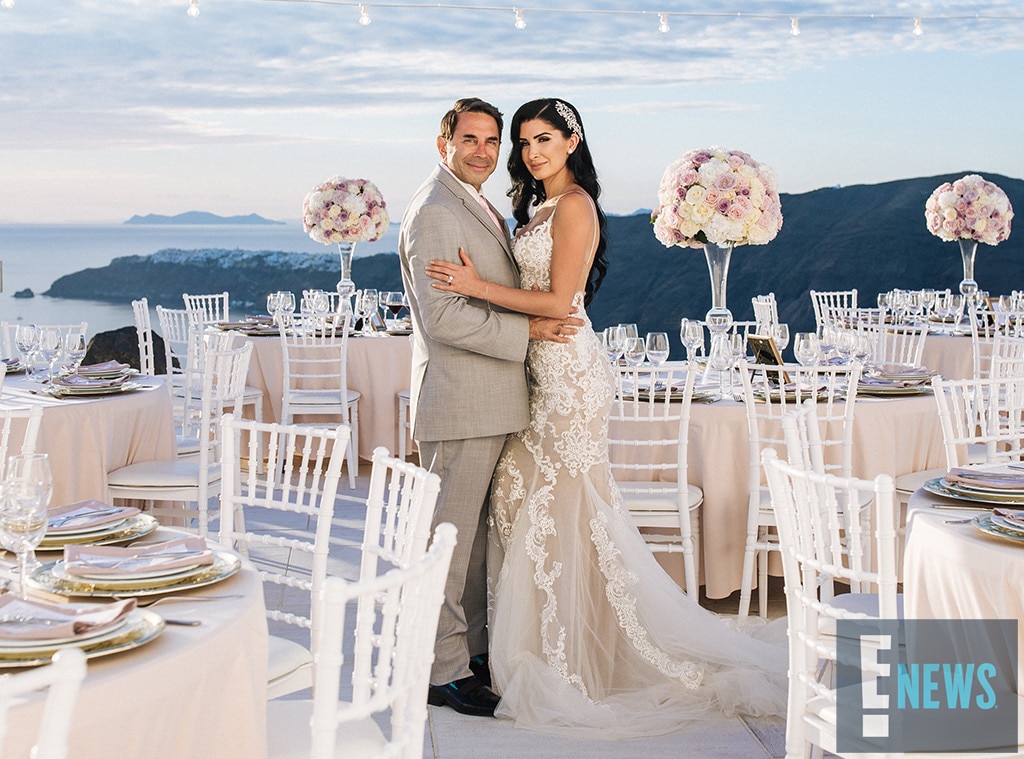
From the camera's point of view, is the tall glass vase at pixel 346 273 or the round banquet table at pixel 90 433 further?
the tall glass vase at pixel 346 273

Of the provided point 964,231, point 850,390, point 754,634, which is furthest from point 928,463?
point 964,231

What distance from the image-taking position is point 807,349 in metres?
4.43

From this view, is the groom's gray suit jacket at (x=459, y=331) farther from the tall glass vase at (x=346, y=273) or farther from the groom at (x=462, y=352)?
the tall glass vase at (x=346, y=273)

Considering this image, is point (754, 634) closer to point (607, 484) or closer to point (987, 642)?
point (607, 484)

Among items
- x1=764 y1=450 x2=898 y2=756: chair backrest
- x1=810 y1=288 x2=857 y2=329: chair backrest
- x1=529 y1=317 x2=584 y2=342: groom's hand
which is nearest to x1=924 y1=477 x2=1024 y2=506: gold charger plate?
x1=764 y1=450 x2=898 y2=756: chair backrest

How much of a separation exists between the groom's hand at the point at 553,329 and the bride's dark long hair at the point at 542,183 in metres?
0.13

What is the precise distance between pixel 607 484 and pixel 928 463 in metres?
1.74

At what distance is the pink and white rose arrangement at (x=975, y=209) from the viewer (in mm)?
8305

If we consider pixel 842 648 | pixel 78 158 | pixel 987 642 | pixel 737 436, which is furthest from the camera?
pixel 78 158

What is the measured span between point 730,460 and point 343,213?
4.17m

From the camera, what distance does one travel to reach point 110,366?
4.80 meters

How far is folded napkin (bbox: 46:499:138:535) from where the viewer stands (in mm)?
2242

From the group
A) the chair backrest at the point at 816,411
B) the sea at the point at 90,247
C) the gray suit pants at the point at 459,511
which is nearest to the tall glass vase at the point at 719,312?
the chair backrest at the point at 816,411

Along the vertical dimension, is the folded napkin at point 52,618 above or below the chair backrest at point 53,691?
below
